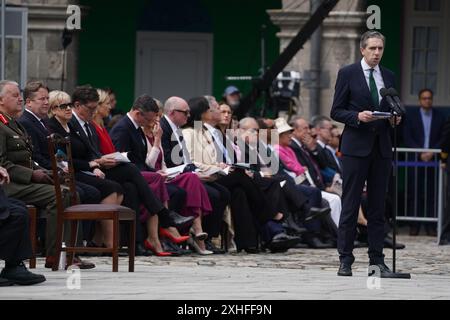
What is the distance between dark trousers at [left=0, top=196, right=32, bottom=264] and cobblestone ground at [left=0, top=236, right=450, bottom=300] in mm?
268

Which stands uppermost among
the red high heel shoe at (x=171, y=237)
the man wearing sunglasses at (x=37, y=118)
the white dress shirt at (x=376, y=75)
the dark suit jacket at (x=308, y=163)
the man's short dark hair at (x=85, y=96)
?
the white dress shirt at (x=376, y=75)

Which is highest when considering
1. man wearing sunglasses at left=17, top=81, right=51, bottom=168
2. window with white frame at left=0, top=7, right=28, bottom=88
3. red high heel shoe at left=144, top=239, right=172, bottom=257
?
window with white frame at left=0, top=7, right=28, bottom=88

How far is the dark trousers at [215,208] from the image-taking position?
15109 millimetres

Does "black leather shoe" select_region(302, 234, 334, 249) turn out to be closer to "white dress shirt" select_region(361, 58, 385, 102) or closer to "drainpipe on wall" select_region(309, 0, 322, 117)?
"drainpipe on wall" select_region(309, 0, 322, 117)

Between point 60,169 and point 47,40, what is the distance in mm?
8788

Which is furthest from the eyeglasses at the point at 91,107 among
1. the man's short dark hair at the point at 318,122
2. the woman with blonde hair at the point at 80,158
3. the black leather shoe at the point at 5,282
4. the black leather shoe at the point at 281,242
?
the man's short dark hair at the point at 318,122

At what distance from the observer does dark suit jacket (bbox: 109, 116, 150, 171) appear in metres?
14.5

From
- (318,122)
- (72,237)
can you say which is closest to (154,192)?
(72,237)

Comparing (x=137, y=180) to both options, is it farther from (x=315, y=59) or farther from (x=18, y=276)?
(x=315, y=59)

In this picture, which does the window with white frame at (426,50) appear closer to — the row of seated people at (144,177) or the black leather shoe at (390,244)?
the black leather shoe at (390,244)

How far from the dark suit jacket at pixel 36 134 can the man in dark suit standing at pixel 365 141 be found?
9.58 feet

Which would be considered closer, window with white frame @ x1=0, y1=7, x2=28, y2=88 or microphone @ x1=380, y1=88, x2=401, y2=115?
microphone @ x1=380, y1=88, x2=401, y2=115

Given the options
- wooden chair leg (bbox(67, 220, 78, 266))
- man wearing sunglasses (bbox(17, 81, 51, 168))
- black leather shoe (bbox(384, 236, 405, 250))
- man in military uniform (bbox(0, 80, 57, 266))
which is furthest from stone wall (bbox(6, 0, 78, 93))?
wooden chair leg (bbox(67, 220, 78, 266))

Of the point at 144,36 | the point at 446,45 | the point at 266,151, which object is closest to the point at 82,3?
the point at 144,36
